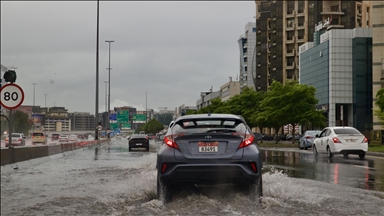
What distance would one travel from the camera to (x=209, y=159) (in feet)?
27.5

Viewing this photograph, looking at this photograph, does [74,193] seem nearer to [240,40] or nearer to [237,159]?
[237,159]

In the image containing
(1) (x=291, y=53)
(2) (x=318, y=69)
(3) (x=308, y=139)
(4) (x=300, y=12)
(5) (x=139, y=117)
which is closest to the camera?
(3) (x=308, y=139)

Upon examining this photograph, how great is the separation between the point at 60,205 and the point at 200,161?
90.7 inches

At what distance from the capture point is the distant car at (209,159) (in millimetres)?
8359

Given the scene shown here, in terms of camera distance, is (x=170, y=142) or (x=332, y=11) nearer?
(x=170, y=142)

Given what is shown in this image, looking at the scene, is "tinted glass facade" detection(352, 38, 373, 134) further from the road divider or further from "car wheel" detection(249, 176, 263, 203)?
"car wheel" detection(249, 176, 263, 203)

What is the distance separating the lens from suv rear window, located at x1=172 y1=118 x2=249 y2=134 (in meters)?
8.79

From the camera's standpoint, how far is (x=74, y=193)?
1045 centimetres

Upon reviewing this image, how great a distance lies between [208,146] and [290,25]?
99744 millimetres

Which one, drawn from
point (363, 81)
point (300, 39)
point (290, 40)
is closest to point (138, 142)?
point (363, 81)

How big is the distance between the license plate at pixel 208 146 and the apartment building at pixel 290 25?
265 ft

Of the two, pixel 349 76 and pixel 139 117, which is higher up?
pixel 349 76

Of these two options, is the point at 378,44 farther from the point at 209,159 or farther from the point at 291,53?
the point at 209,159

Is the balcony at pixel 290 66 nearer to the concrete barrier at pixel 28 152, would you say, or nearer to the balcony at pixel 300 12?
the balcony at pixel 300 12
